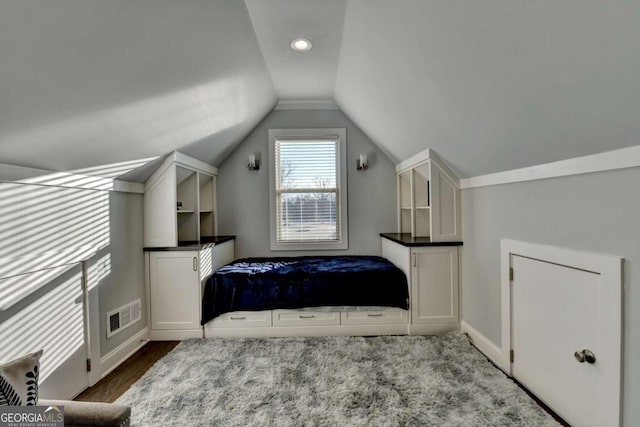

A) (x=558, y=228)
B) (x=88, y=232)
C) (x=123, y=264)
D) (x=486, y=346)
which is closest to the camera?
(x=558, y=228)

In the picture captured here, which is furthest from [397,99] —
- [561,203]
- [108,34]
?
[108,34]

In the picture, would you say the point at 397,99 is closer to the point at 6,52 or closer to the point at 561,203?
the point at 561,203

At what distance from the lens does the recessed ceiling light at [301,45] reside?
2.54 metres

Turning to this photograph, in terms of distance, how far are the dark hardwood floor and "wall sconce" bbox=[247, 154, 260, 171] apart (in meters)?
2.16

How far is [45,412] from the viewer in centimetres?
109

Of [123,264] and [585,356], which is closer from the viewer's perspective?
[585,356]

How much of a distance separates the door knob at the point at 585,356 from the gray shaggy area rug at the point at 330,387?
445mm

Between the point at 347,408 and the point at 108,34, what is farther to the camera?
the point at 347,408

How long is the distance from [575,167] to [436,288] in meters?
1.71

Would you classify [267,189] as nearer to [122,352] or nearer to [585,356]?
[122,352]

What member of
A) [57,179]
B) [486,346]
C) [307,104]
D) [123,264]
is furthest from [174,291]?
[486,346]

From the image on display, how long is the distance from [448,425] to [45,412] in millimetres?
1919

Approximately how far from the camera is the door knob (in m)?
1.55

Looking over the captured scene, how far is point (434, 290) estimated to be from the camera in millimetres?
2996
